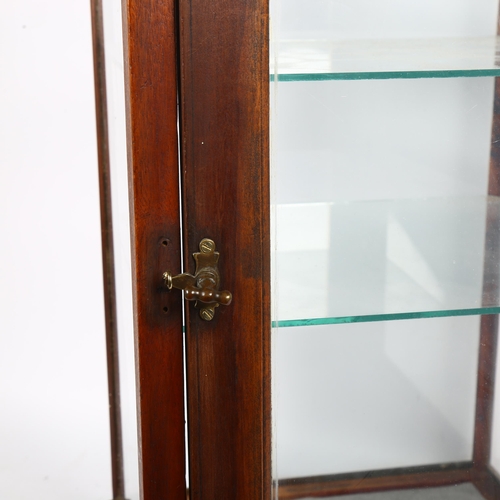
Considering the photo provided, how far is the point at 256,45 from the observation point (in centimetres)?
51

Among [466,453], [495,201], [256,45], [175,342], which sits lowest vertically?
[466,453]

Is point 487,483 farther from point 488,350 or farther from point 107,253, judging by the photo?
point 107,253

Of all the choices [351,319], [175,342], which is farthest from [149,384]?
[351,319]

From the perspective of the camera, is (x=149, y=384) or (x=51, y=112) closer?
(x=149, y=384)

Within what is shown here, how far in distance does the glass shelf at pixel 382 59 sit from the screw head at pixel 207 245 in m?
0.13

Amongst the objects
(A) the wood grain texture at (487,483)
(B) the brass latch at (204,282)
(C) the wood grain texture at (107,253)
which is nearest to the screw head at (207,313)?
(B) the brass latch at (204,282)

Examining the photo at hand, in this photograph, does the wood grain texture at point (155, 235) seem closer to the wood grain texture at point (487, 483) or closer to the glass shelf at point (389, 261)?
the glass shelf at point (389, 261)

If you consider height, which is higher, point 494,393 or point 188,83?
point 188,83

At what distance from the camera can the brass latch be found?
1.67 feet

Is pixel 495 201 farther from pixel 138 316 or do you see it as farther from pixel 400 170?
pixel 138 316

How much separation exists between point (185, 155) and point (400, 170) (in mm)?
169

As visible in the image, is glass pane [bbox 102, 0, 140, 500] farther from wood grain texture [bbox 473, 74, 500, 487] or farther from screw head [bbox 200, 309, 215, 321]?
wood grain texture [bbox 473, 74, 500, 487]

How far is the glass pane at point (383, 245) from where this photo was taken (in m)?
0.53

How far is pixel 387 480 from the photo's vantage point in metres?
0.61
